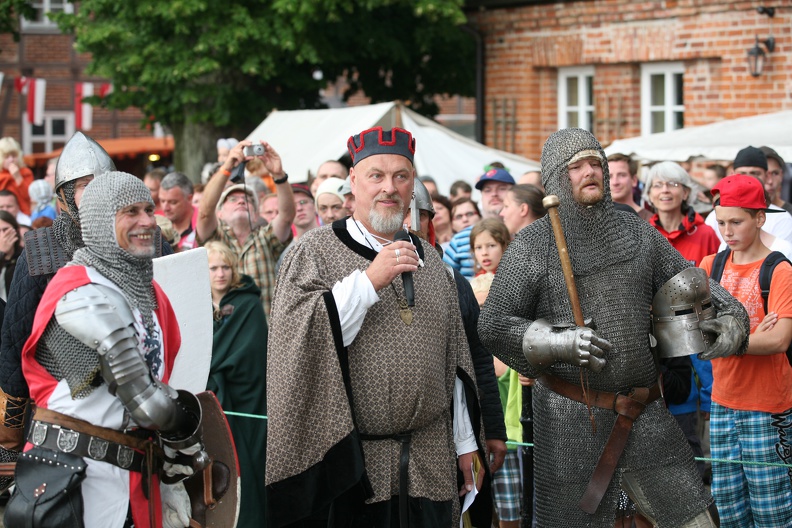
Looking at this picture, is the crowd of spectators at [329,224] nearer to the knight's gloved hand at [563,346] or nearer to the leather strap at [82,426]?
the knight's gloved hand at [563,346]

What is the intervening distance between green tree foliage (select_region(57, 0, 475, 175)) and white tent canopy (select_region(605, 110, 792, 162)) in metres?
3.68

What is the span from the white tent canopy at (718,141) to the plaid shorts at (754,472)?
356 cm

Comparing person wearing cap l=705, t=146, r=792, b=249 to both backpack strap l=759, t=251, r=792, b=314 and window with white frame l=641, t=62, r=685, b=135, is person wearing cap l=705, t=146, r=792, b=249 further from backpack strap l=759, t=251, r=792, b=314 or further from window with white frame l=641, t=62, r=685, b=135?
window with white frame l=641, t=62, r=685, b=135

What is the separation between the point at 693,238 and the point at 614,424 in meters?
2.73

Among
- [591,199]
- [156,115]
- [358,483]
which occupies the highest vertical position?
[156,115]

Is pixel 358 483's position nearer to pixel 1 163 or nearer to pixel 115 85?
pixel 1 163

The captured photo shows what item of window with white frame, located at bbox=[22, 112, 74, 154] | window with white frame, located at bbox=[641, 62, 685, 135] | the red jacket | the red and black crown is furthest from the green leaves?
window with white frame, located at bbox=[22, 112, 74, 154]

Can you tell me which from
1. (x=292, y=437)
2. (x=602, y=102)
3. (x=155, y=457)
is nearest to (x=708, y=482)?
(x=292, y=437)

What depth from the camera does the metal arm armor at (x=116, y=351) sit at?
130 inches

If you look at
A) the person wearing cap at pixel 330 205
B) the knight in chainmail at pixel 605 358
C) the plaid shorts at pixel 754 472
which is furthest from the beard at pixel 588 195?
the person wearing cap at pixel 330 205

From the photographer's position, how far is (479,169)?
10883 millimetres

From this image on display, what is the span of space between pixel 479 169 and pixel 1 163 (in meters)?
4.67

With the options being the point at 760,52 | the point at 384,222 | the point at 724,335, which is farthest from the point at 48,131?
the point at 724,335

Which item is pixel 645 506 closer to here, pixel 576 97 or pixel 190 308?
pixel 190 308
